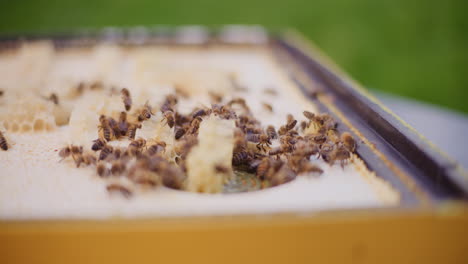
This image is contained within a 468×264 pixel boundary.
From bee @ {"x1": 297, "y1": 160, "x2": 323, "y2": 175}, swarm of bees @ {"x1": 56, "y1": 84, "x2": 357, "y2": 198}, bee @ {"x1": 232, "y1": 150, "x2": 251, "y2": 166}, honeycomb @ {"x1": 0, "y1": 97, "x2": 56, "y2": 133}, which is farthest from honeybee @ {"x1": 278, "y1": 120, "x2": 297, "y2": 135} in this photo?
honeycomb @ {"x1": 0, "y1": 97, "x2": 56, "y2": 133}

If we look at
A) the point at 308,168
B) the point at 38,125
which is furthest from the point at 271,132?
the point at 38,125

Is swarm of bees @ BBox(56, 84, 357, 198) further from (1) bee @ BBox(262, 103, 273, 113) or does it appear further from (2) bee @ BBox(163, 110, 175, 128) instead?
(1) bee @ BBox(262, 103, 273, 113)

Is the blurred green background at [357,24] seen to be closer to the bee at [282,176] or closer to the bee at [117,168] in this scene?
the bee at [282,176]

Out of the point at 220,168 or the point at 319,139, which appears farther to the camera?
the point at 319,139

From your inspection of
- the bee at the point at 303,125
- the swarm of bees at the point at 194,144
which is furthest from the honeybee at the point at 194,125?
Answer: the bee at the point at 303,125

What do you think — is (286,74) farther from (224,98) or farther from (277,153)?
(277,153)

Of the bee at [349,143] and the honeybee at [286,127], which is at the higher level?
the honeybee at [286,127]

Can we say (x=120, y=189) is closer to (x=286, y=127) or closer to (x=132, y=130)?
(x=132, y=130)
